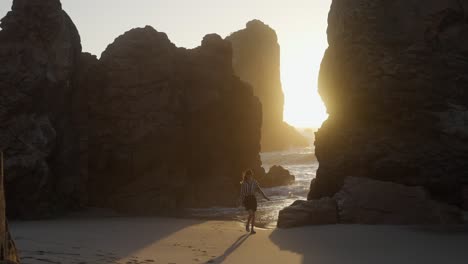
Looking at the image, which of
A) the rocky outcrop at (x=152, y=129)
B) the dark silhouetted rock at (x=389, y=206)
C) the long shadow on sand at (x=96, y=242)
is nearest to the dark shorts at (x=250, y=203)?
the long shadow on sand at (x=96, y=242)

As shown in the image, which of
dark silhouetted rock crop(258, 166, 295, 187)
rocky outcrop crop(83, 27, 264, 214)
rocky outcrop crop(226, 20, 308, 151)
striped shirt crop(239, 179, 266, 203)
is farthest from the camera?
rocky outcrop crop(226, 20, 308, 151)

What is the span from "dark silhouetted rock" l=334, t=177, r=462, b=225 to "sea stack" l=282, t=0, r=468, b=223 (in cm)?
16

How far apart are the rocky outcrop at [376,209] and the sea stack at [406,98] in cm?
22

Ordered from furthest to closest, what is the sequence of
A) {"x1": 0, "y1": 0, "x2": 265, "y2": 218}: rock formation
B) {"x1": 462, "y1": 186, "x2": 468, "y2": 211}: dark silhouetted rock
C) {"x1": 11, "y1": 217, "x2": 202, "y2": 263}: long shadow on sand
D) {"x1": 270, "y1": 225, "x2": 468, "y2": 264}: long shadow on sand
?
{"x1": 0, "y1": 0, "x2": 265, "y2": 218}: rock formation
{"x1": 462, "y1": 186, "x2": 468, "y2": 211}: dark silhouetted rock
{"x1": 270, "y1": 225, "x2": 468, "y2": 264}: long shadow on sand
{"x1": 11, "y1": 217, "x2": 202, "y2": 263}: long shadow on sand

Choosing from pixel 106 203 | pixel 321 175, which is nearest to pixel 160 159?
pixel 106 203

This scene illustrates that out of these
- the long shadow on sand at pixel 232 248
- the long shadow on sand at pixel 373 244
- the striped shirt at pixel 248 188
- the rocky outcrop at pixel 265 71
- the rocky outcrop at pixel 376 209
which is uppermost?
the rocky outcrop at pixel 265 71

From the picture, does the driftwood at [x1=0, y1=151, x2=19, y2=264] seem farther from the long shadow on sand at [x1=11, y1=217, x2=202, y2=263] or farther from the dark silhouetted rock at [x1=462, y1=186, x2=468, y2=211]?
the dark silhouetted rock at [x1=462, y1=186, x2=468, y2=211]

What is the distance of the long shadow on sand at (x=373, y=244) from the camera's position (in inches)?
299

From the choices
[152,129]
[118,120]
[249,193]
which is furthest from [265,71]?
[249,193]

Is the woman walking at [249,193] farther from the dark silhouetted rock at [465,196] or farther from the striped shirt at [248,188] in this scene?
the dark silhouetted rock at [465,196]

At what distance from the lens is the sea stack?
47.4ft

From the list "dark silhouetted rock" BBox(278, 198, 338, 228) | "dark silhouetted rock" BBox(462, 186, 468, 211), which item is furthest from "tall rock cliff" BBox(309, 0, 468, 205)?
"dark silhouetted rock" BBox(278, 198, 338, 228)

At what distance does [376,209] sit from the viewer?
13.0m

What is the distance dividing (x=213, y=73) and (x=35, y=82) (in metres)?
12.7
